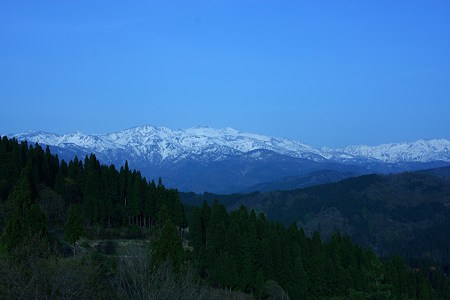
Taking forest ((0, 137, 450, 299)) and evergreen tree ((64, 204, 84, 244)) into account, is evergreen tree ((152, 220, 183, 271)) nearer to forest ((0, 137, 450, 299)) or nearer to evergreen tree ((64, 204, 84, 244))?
forest ((0, 137, 450, 299))

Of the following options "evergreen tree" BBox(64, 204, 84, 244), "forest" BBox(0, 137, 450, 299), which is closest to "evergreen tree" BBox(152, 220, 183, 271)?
"forest" BBox(0, 137, 450, 299)

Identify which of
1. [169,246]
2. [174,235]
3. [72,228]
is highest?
[72,228]

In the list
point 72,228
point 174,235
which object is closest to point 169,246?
point 174,235

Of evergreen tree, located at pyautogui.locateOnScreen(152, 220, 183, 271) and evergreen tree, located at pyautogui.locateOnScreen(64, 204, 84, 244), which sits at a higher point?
evergreen tree, located at pyautogui.locateOnScreen(64, 204, 84, 244)

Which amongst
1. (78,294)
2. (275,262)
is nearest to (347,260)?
(275,262)

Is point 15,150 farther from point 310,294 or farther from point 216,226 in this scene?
point 310,294

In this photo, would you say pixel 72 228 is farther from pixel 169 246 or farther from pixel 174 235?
pixel 174 235

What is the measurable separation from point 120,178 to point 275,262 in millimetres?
34287

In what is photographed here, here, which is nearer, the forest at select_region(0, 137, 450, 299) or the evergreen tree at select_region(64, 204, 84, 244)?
the forest at select_region(0, 137, 450, 299)

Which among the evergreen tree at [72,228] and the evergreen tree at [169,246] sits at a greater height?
the evergreen tree at [72,228]

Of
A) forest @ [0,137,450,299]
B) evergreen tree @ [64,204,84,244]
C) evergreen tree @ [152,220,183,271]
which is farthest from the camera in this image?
evergreen tree @ [64,204,84,244]

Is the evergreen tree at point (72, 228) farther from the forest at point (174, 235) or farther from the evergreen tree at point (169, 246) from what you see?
the evergreen tree at point (169, 246)

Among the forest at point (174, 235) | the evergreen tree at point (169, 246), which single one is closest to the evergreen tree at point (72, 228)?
the forest at point (174, 235)

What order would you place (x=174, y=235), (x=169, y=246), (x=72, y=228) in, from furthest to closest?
1. (x=72, y=228)
2. (x=174, y=235)
3. (x=169, y=246)
